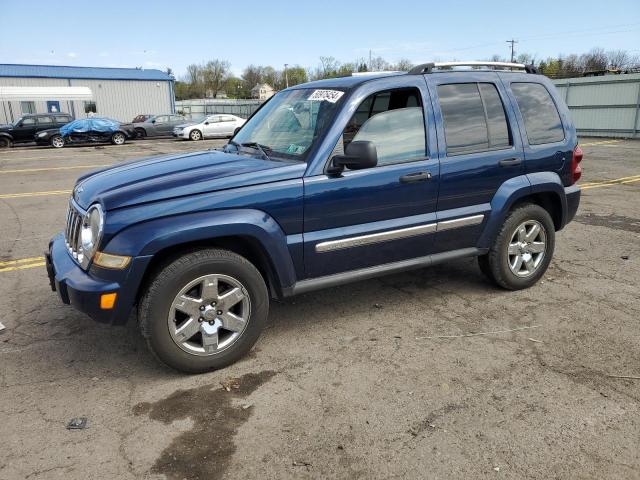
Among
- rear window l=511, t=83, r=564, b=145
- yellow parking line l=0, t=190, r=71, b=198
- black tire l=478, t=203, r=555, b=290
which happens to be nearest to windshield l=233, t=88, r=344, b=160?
rear window l=511, t=83, r=564, b=145

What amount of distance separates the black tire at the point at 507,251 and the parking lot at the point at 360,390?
0.44 feet

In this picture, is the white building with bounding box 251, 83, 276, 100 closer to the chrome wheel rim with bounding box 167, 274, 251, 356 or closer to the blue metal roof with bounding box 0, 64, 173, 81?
the blue metal roof with bounding box 0, 64, 173, 81

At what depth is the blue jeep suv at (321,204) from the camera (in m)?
3.14

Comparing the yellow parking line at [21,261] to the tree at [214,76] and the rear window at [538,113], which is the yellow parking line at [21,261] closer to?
the rear window at [538,113]

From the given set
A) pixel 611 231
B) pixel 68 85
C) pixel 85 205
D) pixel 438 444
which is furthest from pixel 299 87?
pixel 68 85

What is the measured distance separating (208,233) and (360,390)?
134cm

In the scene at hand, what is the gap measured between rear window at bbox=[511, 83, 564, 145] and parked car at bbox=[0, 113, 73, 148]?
80.7 ft

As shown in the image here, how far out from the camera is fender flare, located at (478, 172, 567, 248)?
14.1 feet

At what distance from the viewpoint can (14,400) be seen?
122 inches

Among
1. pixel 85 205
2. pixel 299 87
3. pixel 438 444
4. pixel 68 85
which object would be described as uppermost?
pixel 68 85

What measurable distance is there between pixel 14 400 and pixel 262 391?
1477mm

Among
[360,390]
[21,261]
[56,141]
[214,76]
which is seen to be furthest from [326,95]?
[214,76]

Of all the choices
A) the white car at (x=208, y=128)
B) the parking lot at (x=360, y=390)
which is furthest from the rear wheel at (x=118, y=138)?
the parking lot at (x=360, y=390)

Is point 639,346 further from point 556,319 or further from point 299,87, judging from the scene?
point 299,87
